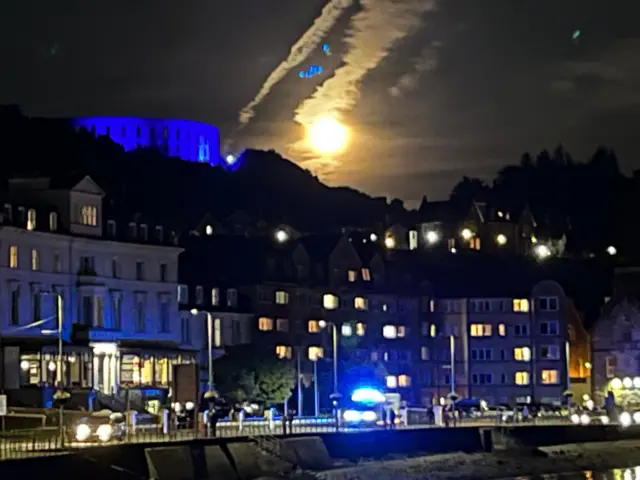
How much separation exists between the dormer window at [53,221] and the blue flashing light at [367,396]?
77.2 ft

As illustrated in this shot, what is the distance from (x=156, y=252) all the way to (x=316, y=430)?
35018 mm

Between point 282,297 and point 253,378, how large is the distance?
18.2 meters

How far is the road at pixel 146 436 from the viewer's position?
61.7m

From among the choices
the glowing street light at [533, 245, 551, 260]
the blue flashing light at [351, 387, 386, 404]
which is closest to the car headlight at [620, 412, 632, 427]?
the blue flashing light at [351, 387, 386, 404]

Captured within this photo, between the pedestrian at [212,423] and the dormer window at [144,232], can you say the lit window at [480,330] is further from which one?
the pedestrian at [212,423]

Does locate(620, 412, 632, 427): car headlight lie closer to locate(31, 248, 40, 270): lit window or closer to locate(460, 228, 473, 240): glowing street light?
locate(31, 248, 40, 270): lit window

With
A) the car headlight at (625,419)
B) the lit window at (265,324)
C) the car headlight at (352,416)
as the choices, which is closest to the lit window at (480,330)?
the lit window at (265,324)

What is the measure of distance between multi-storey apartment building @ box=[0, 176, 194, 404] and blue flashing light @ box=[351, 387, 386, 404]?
1269 cm

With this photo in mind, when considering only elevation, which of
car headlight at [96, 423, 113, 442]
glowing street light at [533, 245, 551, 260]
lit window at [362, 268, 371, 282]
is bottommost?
car headlight at [96, 423, 113, 442]

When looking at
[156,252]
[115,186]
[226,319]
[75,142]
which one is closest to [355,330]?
[226,319]

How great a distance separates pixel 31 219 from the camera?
102188mm

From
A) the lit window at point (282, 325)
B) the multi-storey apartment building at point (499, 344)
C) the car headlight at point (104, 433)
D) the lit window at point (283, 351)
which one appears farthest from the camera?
the multi-storey apartment building at point (499, 344)

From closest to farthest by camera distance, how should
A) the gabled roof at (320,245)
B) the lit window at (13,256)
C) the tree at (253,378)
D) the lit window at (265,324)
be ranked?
the lit window at (13,256)
the tree at (253,378)
the lit window at (265,324)
the gabled roof at (320,245)

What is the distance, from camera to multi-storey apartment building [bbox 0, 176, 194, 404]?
3890 inches
